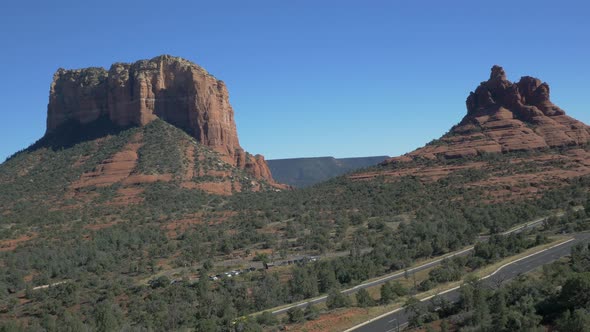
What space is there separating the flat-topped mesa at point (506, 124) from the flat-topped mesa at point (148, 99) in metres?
41.8

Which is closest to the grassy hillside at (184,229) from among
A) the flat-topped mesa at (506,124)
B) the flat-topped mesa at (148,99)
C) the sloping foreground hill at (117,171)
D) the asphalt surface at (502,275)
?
the sloping foreground hill at (117,171)

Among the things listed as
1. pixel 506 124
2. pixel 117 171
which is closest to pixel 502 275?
pixel 506 124

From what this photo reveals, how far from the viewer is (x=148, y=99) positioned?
115750mm

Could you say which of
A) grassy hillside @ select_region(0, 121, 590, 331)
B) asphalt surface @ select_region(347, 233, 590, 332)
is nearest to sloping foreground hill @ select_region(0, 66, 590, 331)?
grassy hillside @ select_region(0, 121, 590, 331)

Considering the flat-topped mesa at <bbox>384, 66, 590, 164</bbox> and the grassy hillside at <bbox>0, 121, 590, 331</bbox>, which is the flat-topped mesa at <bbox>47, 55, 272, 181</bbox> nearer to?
the grassy hillside at <bbox>0, 121, 590, 331</bbox>

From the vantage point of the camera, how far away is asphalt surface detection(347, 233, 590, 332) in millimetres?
30016

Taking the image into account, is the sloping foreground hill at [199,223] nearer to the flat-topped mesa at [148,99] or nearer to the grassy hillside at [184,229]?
the grassy hillside at [184,229]

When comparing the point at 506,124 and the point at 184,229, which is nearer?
the point at 184,229

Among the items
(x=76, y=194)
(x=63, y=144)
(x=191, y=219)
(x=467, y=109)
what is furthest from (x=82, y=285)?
(x=467, y=109)

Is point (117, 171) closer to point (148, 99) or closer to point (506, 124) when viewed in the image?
point (148, 99)

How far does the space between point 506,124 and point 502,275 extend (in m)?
75.7

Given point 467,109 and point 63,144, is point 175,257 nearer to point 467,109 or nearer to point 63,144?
point 63,144

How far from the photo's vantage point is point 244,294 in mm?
43031

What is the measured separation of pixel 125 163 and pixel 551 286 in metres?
88.1
